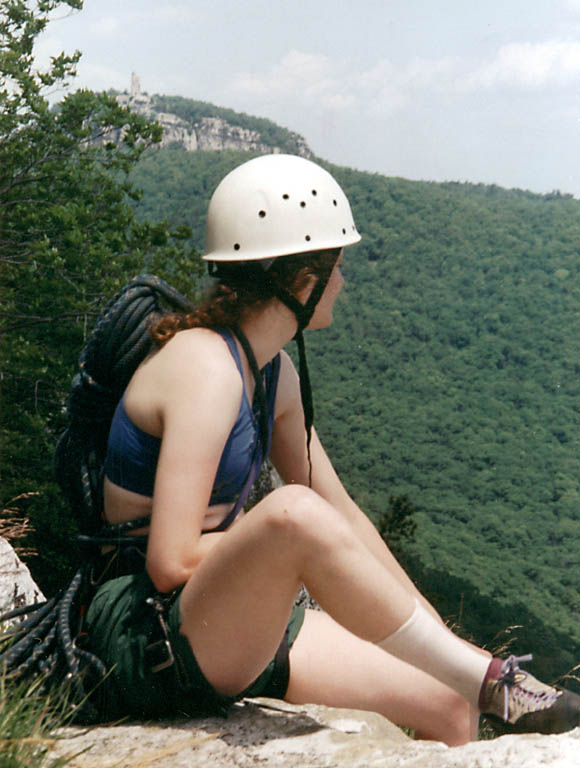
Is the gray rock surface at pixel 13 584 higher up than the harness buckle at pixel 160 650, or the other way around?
the harness buckle at pixel 160 650

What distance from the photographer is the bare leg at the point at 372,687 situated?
2.16 m

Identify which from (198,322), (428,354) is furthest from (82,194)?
(428,354)

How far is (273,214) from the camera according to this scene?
226cm

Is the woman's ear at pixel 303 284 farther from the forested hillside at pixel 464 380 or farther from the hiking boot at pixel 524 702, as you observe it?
the forested hillside at pixel 464 380

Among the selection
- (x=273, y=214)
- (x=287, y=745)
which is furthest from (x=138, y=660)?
(x=273, y=214)

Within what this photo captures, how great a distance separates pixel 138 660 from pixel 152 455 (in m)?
0.48

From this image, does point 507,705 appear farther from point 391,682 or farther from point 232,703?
point 232,703

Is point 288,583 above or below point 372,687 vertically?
above

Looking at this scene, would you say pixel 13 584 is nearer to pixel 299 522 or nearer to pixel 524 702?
pixel 299 522

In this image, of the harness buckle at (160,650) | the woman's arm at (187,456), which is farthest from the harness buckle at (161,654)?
the woman's arm at (187,456)

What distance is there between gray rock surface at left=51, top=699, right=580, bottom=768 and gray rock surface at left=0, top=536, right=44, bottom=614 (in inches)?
37.7

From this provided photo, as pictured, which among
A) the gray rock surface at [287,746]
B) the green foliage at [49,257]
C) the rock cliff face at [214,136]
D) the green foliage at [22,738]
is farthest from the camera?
the rock cliff face at [214,136]

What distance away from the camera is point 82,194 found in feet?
33.4

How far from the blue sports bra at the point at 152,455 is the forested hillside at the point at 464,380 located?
2742cm
